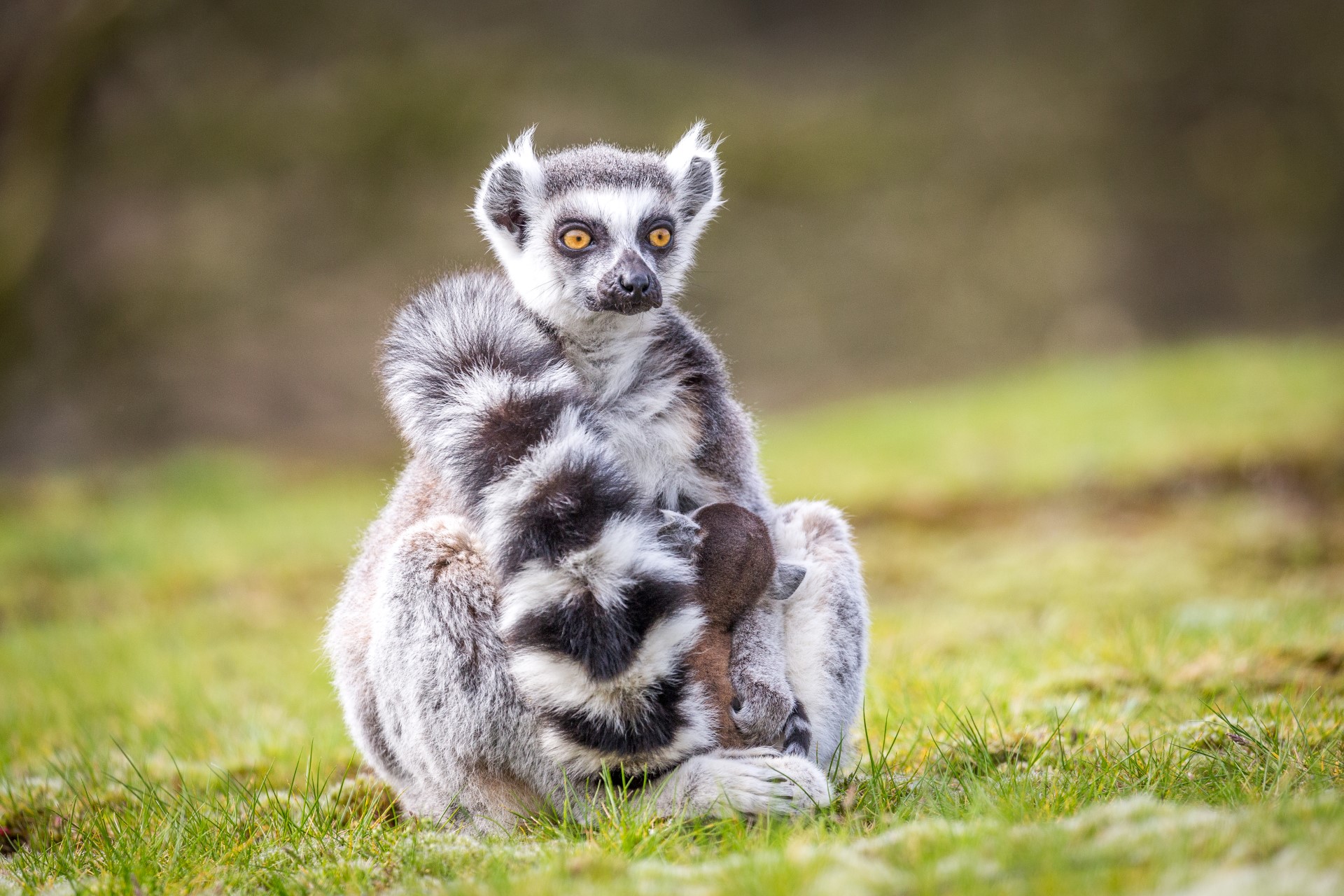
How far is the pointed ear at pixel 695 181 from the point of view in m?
4.58

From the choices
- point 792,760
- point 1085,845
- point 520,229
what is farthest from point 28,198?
point 1085,845

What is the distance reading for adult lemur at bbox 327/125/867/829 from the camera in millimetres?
3025

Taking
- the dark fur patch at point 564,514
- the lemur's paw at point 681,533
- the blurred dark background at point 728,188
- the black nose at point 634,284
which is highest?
the blurred dark background at point 728,188

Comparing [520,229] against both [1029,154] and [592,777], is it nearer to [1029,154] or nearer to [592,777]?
[592,777]

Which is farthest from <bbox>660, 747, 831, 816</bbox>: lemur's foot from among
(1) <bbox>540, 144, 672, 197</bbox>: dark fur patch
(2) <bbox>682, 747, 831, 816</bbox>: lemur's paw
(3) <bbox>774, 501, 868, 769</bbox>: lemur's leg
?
(1) <bbox>540, 144, 672, 197</bbox>: dark fur patch

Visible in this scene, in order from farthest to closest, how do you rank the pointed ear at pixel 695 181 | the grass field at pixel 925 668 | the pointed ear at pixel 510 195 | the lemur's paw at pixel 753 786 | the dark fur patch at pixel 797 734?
1. the pointed ear at pixel 695 181
2. the pointed ear at pixel 510 195
3. the dark fur patch at pixel 797 734
4. the lemur's paw at pixel 753 786
5. the grass field at pixel 925 668

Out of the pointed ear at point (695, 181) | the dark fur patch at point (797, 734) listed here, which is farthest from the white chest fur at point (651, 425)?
the pointed ear at point (695, 181)

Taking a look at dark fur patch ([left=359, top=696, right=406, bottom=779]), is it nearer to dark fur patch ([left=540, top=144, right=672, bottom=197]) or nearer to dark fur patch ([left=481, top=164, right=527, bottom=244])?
dark fur patch ([left=481, top=164, right=527, bottom=244])

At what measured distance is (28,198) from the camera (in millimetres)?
13945

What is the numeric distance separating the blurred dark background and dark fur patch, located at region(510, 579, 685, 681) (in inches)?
470

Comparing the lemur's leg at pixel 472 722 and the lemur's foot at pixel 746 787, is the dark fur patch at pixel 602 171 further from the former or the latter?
the lemur's foot at pixel 746 787

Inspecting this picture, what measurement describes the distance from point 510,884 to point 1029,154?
54.7ft

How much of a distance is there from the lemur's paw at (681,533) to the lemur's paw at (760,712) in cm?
49

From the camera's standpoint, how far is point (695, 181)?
4.64m
